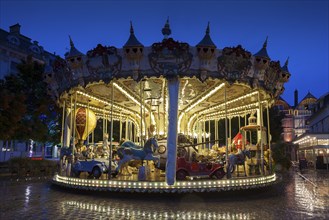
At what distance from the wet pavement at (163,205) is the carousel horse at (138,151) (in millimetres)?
1384

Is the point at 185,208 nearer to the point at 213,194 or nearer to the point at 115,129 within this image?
the point at 213,194

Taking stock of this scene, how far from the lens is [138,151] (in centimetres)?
1112

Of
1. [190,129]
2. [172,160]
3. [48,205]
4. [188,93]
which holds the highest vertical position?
[188,93]

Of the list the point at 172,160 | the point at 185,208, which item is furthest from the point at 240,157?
the point at 185,208

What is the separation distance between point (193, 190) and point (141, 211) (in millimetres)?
2293

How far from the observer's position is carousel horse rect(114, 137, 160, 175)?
1099 centimetres

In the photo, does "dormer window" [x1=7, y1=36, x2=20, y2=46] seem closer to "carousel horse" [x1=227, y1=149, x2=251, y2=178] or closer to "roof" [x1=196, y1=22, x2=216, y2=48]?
"roof" [x1=196, y1=22, x2=216, y2=48]

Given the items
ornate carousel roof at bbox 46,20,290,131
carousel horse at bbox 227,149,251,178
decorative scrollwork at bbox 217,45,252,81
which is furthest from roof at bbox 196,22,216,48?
carousel horse at bbox 227,149,251,178

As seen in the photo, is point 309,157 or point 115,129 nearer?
point 115,129

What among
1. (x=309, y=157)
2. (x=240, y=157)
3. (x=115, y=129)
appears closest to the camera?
(x=240, y=157)

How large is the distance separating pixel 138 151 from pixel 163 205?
8.90 feet

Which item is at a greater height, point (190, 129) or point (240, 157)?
point (190, 129)

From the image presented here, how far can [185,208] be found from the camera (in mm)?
8406

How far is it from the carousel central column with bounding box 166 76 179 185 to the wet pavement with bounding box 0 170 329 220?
2.30ft
